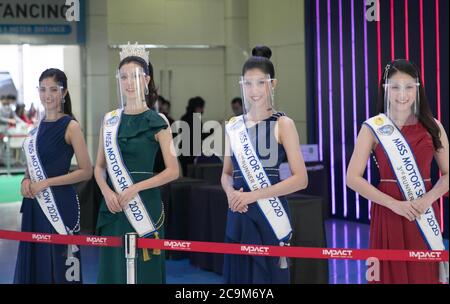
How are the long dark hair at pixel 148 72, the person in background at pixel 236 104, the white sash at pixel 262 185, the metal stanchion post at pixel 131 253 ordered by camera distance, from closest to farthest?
the white sash at pixel 262 185 < the metal stanchion post at pixel 131 253 < the long dark hair at pixel 148 72 < the person in background at pixel 236 104

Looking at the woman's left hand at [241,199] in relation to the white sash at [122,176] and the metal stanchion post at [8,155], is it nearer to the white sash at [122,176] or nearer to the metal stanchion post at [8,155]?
the white sash at [122,176]

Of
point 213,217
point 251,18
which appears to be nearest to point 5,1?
point 251,18

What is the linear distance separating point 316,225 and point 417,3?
287 cm

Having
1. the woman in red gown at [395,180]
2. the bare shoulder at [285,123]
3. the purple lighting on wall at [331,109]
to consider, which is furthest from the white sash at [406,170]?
the purple lighting on wall at [331,109]

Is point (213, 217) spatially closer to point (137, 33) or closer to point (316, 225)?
point (316, 225)

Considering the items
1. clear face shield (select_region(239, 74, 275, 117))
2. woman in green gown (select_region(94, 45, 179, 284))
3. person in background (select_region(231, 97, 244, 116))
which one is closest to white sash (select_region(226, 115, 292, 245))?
clear face shield (select_region(239, 74, 275, 117))

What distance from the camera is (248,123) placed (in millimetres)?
3889

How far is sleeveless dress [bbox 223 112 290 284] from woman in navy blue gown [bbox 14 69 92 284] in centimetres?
87

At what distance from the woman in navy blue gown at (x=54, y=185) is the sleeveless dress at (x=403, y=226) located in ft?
4.66

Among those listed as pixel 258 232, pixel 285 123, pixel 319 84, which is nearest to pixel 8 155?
pixel 319 84

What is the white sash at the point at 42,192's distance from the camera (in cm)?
439

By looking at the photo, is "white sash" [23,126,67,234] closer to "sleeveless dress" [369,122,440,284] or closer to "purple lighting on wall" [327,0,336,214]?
"sleeveless dress" [369,122,440,284]

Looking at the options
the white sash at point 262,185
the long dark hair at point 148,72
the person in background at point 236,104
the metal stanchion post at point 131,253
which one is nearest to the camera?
the white sash at point 262,185
